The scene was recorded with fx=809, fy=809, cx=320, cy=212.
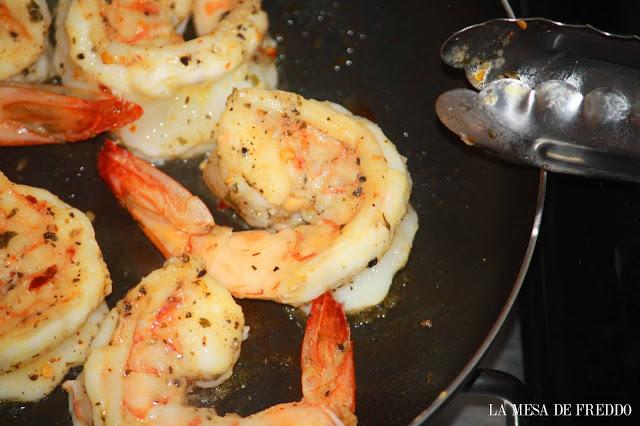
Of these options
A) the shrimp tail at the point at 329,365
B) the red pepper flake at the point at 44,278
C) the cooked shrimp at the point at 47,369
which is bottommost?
the cooked shrimp at the point at 47,369

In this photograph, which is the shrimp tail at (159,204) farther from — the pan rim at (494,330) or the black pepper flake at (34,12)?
the pan rim at (494,330)

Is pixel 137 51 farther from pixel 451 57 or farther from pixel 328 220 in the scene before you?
pixel 451 57

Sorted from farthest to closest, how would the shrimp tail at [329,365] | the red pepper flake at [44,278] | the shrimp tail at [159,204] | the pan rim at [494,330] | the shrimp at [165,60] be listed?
the shrimp at [165,60]
the shrimp tail at [159,204]
the red pepper flake at [44,278]
the shrimp tail at [329,365]
the pan rim at [494,330]

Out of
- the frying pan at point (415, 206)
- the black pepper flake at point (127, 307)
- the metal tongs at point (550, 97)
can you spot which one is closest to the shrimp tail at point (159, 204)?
the frying pan at point (415, 206)

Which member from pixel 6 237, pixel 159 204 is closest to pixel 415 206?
pixel 159 204

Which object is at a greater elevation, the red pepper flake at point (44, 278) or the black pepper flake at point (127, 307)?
the red pepper flake at point (44, 278)

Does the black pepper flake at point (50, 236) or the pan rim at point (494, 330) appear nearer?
the pan rim at point (494, 330)

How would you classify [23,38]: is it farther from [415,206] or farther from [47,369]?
[415,206]

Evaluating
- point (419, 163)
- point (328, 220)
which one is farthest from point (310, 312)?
point (419, 163)
